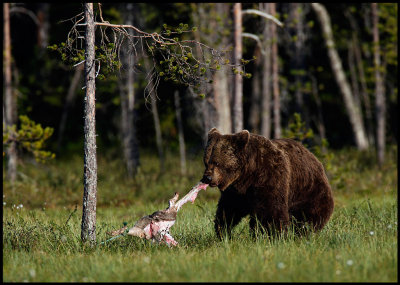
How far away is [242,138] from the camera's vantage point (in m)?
7.49

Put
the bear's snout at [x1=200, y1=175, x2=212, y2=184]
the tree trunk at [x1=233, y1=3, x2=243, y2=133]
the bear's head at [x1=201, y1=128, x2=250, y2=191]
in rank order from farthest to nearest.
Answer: the tree trunk at [x1=233, y1=3, x2=243, y2=133] → the bear's head at [x1=201, y1=128, x2=250, y2=191] → the bear's snout at [x1=200, y1=175, x2=212, y2=184]

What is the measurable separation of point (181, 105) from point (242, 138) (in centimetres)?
1523

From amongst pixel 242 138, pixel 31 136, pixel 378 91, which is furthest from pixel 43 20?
pixel 242 138

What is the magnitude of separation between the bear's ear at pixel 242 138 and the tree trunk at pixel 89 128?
1897mm

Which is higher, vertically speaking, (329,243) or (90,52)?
(90,52)

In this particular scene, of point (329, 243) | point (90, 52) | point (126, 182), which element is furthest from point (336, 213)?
point (126, 182)

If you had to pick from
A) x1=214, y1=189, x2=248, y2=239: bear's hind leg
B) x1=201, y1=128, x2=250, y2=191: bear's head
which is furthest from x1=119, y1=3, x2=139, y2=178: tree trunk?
x1=201, y1=128, x2=250, y2=191: bear's head

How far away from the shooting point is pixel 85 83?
7.39 metres

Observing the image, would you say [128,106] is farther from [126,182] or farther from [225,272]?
[225,272]

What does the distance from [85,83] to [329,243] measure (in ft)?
12.4

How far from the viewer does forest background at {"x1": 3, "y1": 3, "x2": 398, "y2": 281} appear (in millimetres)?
14578

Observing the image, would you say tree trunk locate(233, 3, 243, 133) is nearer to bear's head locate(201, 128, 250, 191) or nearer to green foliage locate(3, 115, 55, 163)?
green foliage locate(3, 115, 55, 163)

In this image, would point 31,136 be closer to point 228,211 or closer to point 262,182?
point 228,211

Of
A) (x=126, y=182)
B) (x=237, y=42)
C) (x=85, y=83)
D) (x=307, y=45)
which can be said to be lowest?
(x=126, y=182)
